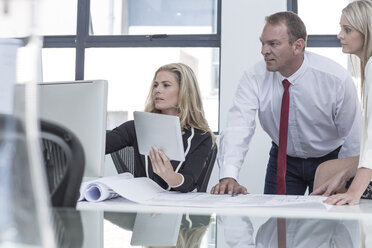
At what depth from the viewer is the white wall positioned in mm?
3795

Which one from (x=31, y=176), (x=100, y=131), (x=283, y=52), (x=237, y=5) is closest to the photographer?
(x=31, y=176)

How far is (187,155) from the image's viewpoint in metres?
2.00

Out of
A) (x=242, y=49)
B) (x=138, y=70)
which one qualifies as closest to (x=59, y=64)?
(x=138, y=70)

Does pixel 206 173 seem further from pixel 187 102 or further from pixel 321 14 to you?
pixel 321 14

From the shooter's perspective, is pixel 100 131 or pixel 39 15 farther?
pixel 100 131

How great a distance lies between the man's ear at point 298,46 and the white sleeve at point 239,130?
9.3 inches

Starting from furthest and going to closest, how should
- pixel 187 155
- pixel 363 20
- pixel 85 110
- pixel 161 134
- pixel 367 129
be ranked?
pixel 187 155 < pixel 363 20 < pixel 161 134 < pixel 367 129 < pixel 85 110

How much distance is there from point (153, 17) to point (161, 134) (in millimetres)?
2855

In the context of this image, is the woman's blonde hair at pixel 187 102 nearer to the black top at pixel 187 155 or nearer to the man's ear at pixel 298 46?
the black top at pixel 187 155

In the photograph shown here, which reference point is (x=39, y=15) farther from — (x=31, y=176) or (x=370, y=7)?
(x=370, y=7)

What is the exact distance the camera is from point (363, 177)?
140cm

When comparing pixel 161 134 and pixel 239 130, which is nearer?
pixel 161 134

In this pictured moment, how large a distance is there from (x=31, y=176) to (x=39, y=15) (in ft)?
0.20

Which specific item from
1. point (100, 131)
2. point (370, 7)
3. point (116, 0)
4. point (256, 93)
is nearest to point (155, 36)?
point (116, 0)
